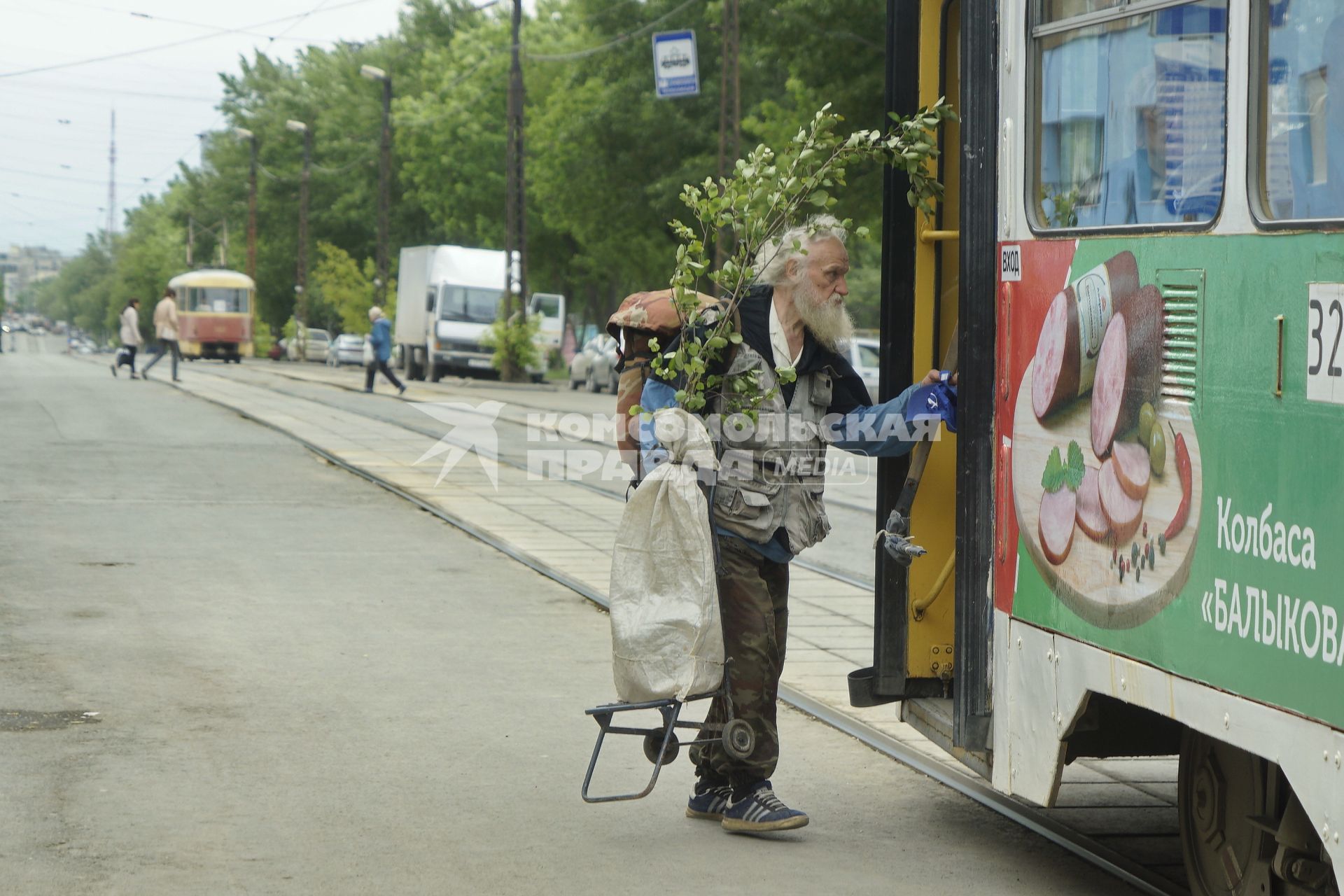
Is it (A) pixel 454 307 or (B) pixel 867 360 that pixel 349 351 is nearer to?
(A) pixel 454 307

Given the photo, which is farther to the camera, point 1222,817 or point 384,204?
point 384,204

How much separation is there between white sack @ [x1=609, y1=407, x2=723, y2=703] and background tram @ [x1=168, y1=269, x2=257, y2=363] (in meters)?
63.6

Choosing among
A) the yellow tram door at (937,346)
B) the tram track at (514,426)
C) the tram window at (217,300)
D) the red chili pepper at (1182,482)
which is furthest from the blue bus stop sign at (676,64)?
the tram window at (217,300)

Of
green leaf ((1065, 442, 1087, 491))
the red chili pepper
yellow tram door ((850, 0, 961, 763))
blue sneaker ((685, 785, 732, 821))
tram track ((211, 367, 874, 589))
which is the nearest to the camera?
the red chili pepper

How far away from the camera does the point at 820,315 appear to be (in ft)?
16.8

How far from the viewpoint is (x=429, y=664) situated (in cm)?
773

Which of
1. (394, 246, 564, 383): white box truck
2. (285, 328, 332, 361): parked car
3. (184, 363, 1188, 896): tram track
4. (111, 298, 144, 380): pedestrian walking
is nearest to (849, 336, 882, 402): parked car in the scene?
(394, 246, 564, 383): white box truck

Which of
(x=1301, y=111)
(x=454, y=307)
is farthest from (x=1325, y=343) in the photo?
(x=454, y=307)

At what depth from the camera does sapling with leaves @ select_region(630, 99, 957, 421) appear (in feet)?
16.4

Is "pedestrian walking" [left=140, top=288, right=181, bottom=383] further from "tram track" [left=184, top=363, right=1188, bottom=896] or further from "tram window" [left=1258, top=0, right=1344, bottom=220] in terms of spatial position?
"tram window" [left=1258, top=0, right=1344, bottom=220]

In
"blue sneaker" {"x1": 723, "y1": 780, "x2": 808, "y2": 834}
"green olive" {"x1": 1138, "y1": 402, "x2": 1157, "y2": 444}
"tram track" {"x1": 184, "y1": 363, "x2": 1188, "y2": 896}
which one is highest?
"green olive" {"x1": 1138, "y1": 402, "x2": 1157, "y2": 444}

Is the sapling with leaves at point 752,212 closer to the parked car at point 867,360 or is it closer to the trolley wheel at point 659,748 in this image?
the trolley wheel at point 659,748

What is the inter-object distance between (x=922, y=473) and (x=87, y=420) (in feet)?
62.5

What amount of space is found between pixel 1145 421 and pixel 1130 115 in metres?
0.69
